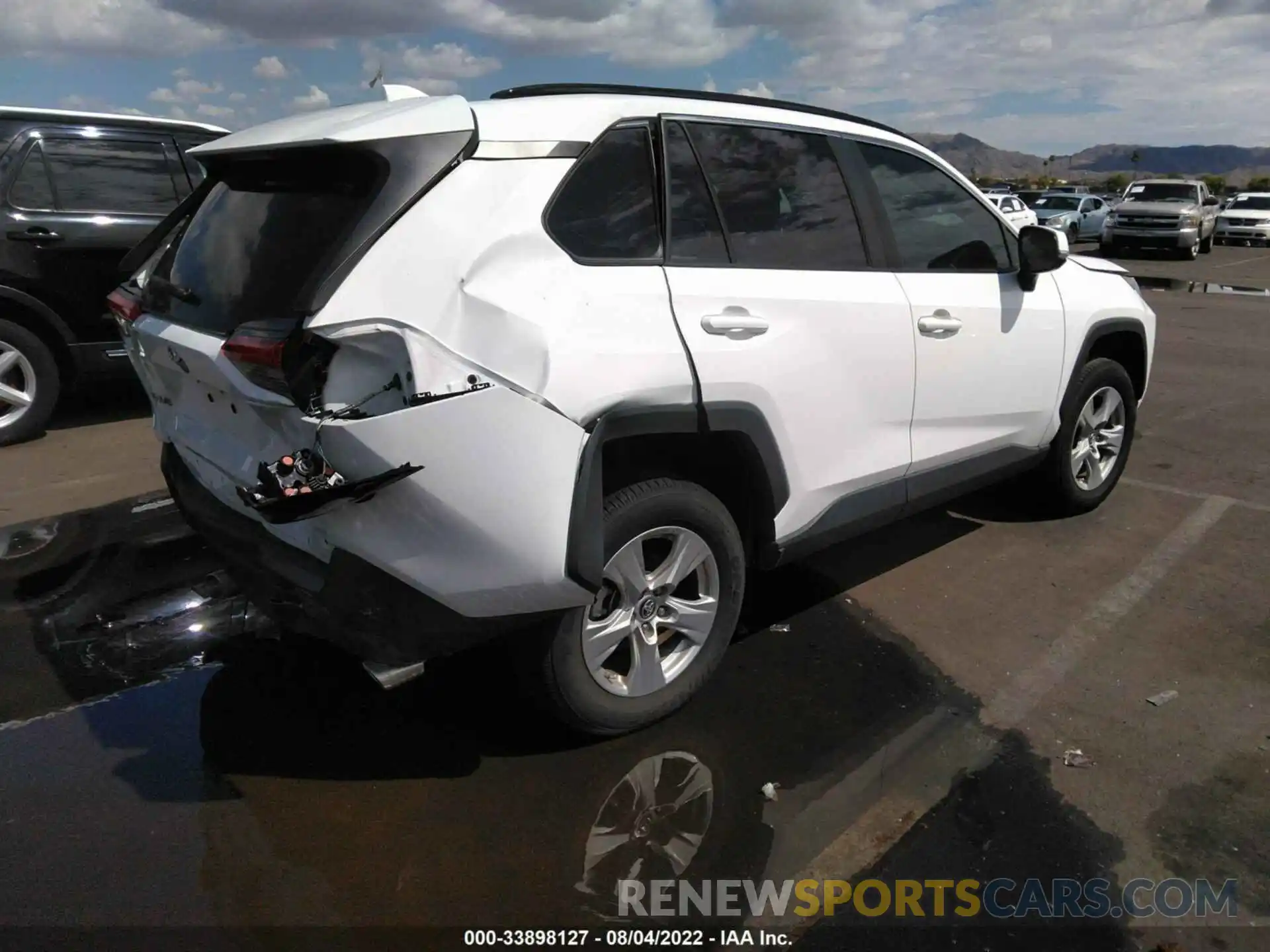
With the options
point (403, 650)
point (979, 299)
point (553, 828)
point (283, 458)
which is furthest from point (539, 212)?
point (979, 299)

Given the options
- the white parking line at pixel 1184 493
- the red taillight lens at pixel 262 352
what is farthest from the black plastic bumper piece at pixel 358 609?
the white parking line at pixel 1184 493

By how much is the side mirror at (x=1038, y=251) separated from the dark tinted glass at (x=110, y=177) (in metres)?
5.68

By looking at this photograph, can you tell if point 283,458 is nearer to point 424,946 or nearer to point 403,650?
point 403,650

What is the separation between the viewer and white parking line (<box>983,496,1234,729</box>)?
3.29 metres

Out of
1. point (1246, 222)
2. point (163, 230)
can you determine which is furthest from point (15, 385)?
point (1246, 222)

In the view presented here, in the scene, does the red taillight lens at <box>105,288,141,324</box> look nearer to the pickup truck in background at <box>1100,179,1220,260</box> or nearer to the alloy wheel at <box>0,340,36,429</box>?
the alloy wheel at <box>0,340,36,429</box>

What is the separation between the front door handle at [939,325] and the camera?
360cm

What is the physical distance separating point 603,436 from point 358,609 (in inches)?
30.8

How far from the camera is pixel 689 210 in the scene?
9.82 feet

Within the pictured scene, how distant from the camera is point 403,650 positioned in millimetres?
2547

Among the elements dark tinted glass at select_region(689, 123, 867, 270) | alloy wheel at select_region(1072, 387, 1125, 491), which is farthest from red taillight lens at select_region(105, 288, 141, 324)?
alloy wheel at select_region(1072, 387, 1125, 491)

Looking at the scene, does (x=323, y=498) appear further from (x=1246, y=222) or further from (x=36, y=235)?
(x=1246, y=222)

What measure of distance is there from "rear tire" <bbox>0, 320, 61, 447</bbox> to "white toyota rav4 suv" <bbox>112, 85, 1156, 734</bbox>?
3.36 meters

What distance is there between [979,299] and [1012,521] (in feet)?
5.01
